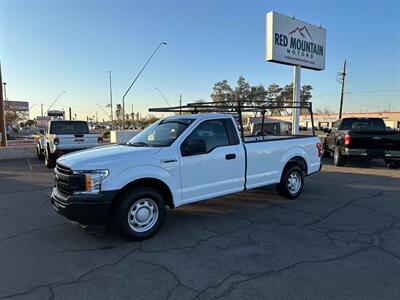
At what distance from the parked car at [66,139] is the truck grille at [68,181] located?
7.46m

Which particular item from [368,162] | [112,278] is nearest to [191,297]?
[112,278]

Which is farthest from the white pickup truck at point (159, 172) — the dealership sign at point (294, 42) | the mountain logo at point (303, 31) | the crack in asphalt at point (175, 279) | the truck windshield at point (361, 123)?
the mountain logo at point (303, 31)

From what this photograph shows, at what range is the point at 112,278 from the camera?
144 inches

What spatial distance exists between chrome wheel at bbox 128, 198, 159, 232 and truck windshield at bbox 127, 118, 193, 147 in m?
0.99

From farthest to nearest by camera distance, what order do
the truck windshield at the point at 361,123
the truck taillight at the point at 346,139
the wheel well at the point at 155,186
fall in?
1. the truck windshield at the point at 361,123
2. the truck taillight at the point at 346,139
3. the wheel well at the point at 155,186

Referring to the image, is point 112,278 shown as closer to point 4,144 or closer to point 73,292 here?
point 73,292

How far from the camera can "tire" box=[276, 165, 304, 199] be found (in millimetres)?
7086

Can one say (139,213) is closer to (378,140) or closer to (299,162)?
(299,162)

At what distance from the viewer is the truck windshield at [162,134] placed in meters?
5.41

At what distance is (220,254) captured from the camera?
4289 millimetres

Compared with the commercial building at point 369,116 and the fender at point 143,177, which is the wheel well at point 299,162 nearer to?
the fender at point 143,177

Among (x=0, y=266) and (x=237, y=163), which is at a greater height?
(x=237, y=163)

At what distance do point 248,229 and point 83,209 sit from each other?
259 cm

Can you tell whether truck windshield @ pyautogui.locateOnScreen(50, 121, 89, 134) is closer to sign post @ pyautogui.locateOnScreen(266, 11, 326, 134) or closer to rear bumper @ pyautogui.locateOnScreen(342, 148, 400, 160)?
sign post @ pyautogui.locateOnScreen(266, 11, 326, 134)
